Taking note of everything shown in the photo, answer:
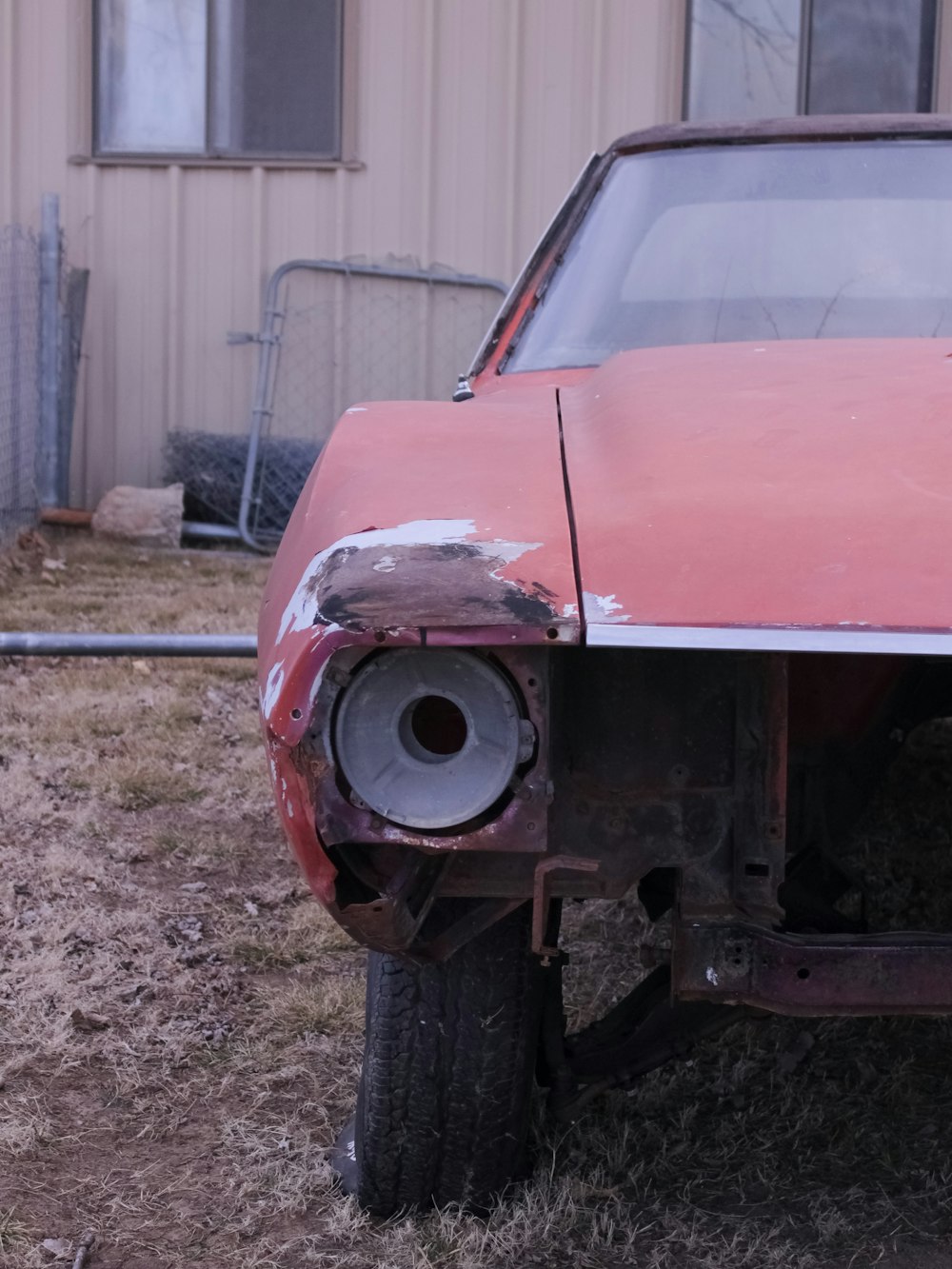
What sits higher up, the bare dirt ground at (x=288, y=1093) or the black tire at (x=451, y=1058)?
the black tire at (x=451, y=1058)

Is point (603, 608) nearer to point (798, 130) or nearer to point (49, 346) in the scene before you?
point (798, 130)

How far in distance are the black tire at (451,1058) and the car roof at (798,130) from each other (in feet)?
6.87

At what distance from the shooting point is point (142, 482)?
28.8 ft

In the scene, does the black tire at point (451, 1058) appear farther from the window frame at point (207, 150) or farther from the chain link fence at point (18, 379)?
the window frame at point (207, 150)

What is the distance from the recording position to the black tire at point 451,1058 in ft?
6.13

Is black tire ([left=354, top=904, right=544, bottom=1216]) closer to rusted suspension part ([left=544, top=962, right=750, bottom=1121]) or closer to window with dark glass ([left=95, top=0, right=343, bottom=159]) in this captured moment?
rusted suspension part ([left=544, top=962, right=750, bottom=1121])

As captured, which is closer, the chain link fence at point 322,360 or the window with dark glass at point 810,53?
the window with dark glass at point 810,53

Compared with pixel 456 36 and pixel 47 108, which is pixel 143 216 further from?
pixel 456 36

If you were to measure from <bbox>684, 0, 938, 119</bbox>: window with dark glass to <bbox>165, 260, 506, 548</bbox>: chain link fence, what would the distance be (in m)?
1.87

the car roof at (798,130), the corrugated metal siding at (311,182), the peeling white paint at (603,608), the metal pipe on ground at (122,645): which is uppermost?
the corrugated metal siding at (311,182)

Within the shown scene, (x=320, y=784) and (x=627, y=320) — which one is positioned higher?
(x=627, y=320)

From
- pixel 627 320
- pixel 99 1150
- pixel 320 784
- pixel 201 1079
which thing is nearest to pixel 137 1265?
pixel 99 1150

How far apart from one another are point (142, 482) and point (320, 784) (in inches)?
303

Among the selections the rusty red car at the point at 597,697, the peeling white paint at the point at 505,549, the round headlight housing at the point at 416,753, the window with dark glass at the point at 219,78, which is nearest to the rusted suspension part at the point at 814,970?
the rusty red car at the point at 597,697
